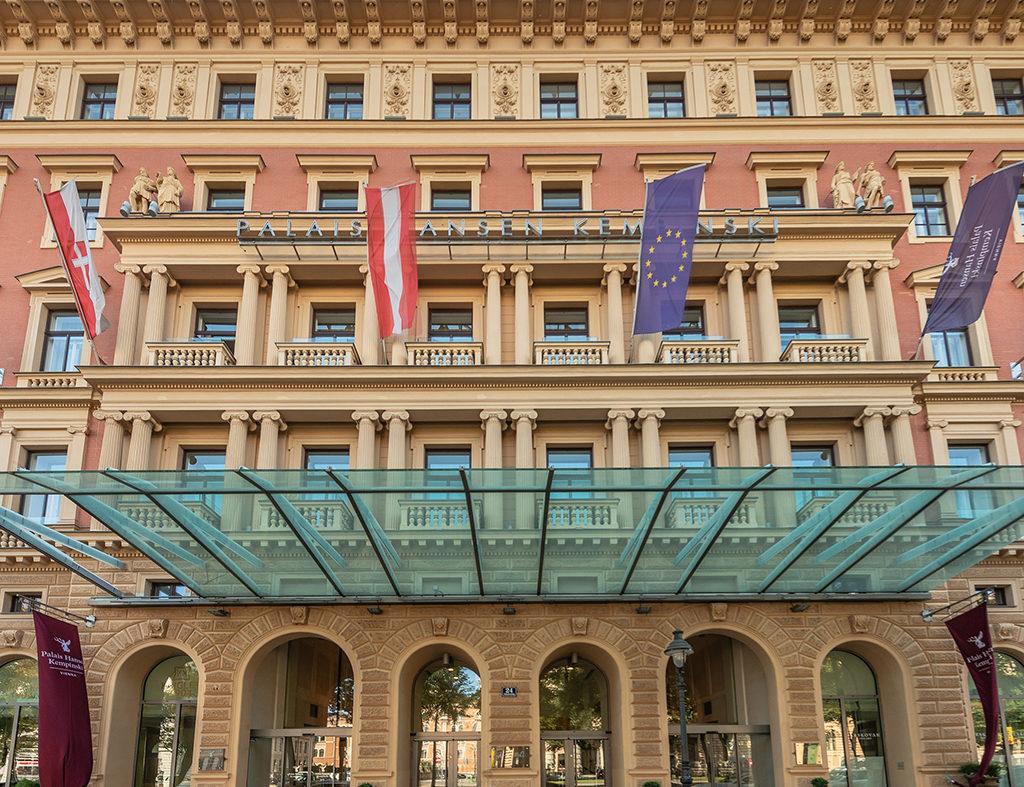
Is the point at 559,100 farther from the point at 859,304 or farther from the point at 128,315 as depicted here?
the point at 128,315

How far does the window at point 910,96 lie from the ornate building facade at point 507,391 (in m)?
0.20

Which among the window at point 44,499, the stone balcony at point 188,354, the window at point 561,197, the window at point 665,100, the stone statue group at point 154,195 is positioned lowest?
the window at point 44,499

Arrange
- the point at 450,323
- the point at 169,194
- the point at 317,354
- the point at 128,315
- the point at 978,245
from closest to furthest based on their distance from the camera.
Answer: the point at 978,245
the point at 317,354
the point at 128,315
the point at 169,194
the point at 450,323

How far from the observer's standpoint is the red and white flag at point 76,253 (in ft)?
84.9

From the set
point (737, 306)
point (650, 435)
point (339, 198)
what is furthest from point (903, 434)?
point (339, 198)

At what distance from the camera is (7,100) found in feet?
108

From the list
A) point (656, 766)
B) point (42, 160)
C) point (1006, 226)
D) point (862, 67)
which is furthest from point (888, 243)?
point (42, 160)

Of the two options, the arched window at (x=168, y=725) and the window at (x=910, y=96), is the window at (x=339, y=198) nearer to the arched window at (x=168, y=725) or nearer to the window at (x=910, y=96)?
the arched window at (x=168, y=725)

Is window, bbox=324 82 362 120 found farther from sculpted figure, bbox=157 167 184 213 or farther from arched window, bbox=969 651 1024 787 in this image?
arched window, bbox=969 651 1024 787

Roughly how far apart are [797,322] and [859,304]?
215 centimetres

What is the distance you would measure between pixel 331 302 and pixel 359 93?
26.1 feet

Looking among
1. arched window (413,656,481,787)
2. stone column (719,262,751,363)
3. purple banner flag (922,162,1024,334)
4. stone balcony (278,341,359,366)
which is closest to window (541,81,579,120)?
stone column (719,262,751,363)

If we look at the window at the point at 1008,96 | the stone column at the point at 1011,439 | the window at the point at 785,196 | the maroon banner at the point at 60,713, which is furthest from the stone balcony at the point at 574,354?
the window at the point at 1008,96

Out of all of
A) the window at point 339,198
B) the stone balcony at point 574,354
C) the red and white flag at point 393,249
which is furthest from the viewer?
the window at point 339,198
